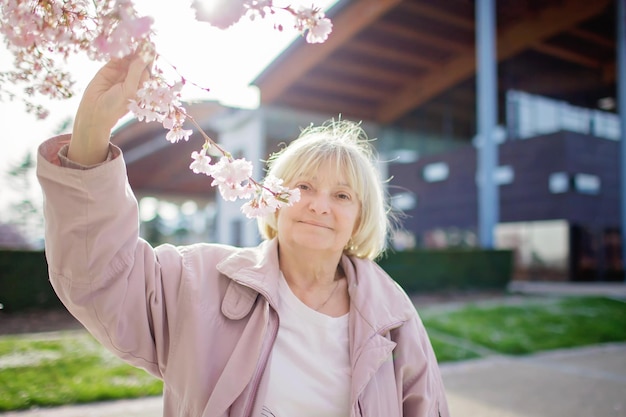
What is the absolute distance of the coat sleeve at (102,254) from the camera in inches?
48.6

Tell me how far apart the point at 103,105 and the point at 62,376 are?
3.28 m

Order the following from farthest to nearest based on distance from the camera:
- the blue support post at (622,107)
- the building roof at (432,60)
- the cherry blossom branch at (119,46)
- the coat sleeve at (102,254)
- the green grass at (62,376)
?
the blue support post at (622,107), the building roof at (432,60), the green grass at (62,376), the coat sleeve at (102,254), the cherry blossom branch at (119,46)

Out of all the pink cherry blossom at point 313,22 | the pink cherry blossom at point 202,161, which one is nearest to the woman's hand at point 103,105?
the pink cherry blossom at point 202,161

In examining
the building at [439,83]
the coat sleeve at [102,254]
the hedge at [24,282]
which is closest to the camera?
the coat sleeve at [102,254]

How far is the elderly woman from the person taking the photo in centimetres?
125

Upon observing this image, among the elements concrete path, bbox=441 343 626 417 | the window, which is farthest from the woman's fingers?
the window

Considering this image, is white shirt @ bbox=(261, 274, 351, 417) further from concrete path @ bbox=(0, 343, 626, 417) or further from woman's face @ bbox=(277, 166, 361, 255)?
concrete path @ bbox=(0, 343, 626, 417)

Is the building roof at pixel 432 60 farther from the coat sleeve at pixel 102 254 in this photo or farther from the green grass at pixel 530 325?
the coat sleeve at pixel 102 254

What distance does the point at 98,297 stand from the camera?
1333 millimetres

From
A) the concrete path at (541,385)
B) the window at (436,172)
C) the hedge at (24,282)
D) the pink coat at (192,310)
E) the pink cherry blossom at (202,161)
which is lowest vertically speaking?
the concrete path at (541,385)

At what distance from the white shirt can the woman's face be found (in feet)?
0.74

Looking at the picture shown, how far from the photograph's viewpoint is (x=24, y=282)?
7309 millimetres

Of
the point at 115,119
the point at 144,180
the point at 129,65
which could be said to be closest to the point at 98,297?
the point at 115,119

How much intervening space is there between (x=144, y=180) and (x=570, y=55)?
18.4 m
